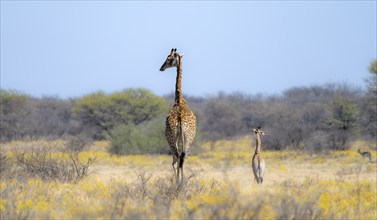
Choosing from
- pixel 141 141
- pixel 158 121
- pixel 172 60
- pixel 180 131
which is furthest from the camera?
pixel 158 121

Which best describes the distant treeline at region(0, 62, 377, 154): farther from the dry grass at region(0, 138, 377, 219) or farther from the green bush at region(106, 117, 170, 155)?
the dry grass at region(0, 138, 377, 219)

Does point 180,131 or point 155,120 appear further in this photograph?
point 155,120

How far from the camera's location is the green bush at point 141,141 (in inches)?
1129

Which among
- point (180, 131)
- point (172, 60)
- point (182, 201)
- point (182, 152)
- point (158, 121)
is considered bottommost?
point (182, 201)

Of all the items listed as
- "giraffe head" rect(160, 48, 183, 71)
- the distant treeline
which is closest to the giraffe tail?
"giraffe head" rect(160, 48, 183, 71)

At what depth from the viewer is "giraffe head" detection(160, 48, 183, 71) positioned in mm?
10344

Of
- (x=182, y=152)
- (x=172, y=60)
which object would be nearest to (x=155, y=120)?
(x=172, y=60)

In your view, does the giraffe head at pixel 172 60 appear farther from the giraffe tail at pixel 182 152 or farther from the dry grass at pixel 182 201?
the dry grass at pixel 182 201

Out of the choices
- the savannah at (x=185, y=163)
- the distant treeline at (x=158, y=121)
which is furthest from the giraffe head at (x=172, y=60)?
the distant treeline at (x=158, y=121)

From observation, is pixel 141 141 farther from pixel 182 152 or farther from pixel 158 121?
pixel 182 152

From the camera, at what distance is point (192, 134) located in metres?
10.0

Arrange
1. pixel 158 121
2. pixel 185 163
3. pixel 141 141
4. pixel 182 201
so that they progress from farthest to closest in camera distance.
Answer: pixel 158 121, pixel 141 141, pixel 185 163, pixel 182 201

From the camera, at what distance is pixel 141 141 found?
28766 millimetres

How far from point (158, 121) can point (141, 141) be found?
1.68 m
